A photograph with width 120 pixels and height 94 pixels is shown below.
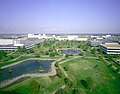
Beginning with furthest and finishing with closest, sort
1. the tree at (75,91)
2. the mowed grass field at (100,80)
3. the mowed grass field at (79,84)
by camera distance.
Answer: the mowed grass field at (100,80), the mowed grass field at (79,84), the tree at (75,91)

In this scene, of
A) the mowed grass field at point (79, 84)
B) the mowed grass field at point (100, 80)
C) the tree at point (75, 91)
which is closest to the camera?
the tree at point (75, 91)

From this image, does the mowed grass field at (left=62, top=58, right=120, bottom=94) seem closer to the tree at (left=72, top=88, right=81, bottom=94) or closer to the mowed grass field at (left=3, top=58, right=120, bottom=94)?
the mowed grass field at (left=3, top=58, right=120, bottom=94)

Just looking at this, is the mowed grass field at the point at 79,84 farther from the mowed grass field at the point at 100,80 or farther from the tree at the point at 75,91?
the tree at the point at 75,91

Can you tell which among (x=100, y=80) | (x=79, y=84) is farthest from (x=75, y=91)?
(x=100, y=80)

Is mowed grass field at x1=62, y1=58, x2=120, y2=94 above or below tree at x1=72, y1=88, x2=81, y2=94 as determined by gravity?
below

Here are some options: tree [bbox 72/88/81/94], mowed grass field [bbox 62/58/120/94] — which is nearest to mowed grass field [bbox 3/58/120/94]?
mowed grass field [bbox 62/58/120/94]

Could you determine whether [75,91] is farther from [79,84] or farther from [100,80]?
[100,80]

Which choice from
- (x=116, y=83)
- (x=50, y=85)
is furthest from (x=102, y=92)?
(x=50, y=85)

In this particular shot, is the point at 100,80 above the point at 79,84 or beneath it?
beneath

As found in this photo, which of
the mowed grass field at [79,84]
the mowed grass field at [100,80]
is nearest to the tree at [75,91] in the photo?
the mowed grass field at [79,84]

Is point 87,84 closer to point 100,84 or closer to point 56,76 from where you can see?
point 100,84

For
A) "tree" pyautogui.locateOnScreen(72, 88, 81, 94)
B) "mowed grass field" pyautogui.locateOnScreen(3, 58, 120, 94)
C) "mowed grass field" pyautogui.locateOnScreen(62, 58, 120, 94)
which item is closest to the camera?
"tree" pyautogui.locateOnScreen(72, 88, 81, 94)
